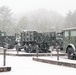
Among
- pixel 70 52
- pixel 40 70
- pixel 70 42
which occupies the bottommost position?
pixel 40 70

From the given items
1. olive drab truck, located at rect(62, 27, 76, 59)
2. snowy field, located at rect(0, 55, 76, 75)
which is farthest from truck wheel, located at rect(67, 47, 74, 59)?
snowy field, located at rect(0, 55, 76, 75)

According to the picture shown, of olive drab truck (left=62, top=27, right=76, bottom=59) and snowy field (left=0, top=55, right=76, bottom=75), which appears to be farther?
olive drab truck (left=62, top=27, right=76, bottom=59)

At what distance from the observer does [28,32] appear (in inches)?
1177

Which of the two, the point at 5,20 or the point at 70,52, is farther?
the point at 5,20

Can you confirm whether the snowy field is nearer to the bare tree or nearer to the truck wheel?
the truck wheel

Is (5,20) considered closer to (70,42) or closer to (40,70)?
(70,42)

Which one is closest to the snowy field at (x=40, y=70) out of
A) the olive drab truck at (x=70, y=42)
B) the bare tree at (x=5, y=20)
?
the olive drab truck at (x=70, y=42)

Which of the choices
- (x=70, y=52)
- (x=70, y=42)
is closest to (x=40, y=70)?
(x=70, y=52)

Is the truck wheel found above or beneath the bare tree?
beneath

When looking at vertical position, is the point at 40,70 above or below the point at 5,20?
below

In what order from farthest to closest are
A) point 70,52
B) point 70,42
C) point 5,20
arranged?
point 5,20 → point 70,42 → point 70,52

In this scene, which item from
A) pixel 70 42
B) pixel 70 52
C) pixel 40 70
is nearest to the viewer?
pixel 40 70

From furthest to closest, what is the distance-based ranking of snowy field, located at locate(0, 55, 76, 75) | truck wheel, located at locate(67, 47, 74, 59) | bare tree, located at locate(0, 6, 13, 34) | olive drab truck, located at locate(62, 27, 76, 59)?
bare tree, located at locate(0, 6, 13, 34), truck wheel, located at locate(67, 47, 74, 59), olive drab truck, located at locate(62, 27, 76, 59), snowy field, located at locate(0, 55, 76, 75)

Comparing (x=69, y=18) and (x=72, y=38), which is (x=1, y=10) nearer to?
(x=69, y=18)
